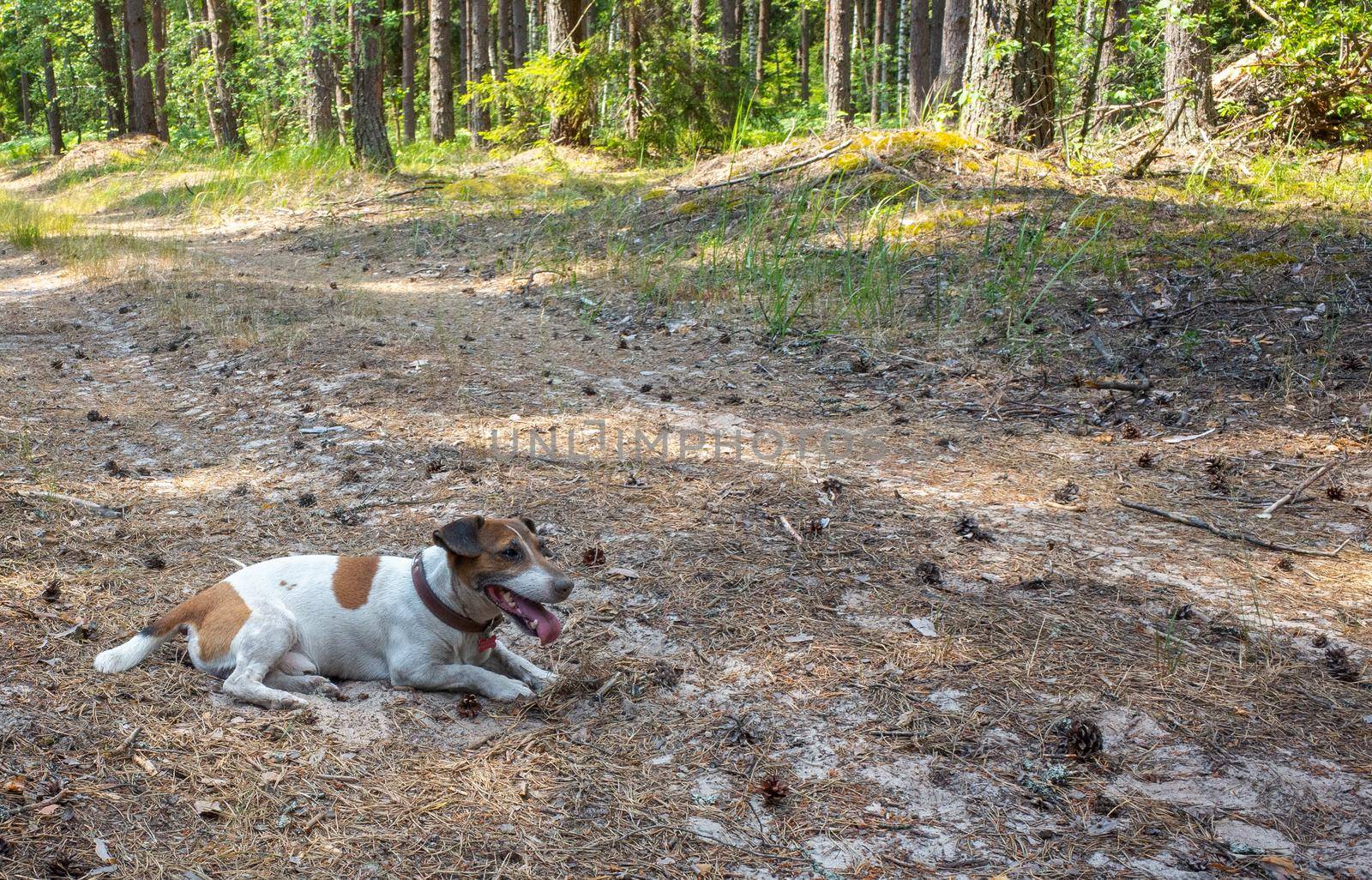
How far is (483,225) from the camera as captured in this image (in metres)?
12.8

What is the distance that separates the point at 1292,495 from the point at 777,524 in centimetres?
273

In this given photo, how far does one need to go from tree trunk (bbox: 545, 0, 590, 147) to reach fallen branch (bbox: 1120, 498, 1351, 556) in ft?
40.9

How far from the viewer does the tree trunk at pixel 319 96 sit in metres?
16.5

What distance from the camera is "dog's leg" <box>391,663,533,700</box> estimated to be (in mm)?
3553

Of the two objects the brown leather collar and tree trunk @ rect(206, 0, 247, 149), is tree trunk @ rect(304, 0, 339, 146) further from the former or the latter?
the brown leather collar

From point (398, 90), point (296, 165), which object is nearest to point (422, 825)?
point (296, 165)

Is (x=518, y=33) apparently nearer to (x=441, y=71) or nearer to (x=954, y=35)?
(x=441, y=71)

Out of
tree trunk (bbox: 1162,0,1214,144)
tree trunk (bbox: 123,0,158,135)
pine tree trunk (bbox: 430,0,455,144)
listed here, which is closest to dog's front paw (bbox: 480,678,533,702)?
tree trunk (bbox: 1162,0,1214,144)

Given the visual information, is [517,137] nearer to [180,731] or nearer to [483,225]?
[483,225]

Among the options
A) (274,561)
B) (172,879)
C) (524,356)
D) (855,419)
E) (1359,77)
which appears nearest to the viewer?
(172,879)

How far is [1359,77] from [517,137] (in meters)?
11.9

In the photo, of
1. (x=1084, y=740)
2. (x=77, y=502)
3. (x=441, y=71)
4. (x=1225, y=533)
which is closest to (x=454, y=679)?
(x=1084, y=740)

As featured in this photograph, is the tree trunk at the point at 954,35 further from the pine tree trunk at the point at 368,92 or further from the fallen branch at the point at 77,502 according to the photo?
the fallen branch at the point at 77,502

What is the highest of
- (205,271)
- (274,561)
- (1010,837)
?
(205,271)
